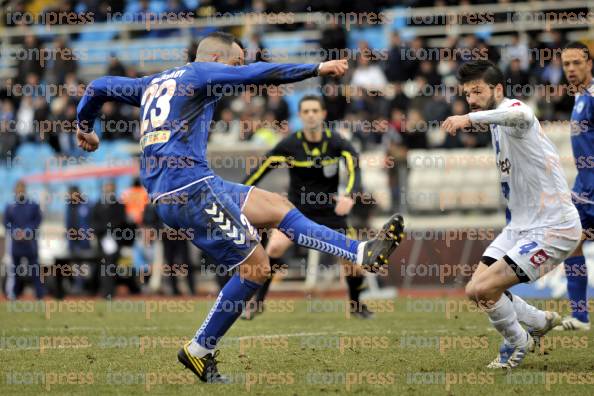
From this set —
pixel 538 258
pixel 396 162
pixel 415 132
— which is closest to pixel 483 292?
pixel 538 258

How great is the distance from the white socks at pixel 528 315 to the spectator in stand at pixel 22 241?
551 inches

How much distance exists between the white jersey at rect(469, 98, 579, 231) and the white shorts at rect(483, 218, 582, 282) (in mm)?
62

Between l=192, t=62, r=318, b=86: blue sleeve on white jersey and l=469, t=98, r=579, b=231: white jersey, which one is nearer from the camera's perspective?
A: l=192, t=62, r=318, b=86: blue sleeve on white jersey

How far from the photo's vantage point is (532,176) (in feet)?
26.8

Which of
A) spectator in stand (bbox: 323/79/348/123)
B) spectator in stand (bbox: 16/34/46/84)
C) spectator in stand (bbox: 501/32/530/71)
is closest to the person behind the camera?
spectator in stand (bbox: 501/32/530/71)

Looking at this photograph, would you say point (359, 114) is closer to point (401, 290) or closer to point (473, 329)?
point (401, 290)

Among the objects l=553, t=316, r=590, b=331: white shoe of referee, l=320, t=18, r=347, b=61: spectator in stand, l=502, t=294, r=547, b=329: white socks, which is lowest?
l=553, t=316, r=590, b=331: white shoe of referee

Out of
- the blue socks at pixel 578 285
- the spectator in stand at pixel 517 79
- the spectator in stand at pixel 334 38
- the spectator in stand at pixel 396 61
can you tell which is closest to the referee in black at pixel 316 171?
the blue socks at pixel 578 285

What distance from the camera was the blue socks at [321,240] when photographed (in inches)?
310

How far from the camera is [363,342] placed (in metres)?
Answer: 10.5

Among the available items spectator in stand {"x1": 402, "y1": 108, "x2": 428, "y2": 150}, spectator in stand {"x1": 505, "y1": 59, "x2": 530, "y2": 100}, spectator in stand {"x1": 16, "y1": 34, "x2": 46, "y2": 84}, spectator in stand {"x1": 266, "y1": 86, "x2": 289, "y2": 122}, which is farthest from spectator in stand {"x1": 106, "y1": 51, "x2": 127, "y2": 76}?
spectator in stand {"x1": 505, "y1": 59, "x2": 530, "y2": 100}

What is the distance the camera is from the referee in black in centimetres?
1357

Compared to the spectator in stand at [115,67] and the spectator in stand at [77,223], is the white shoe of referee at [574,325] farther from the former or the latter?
the spectator in stand at [115,67]

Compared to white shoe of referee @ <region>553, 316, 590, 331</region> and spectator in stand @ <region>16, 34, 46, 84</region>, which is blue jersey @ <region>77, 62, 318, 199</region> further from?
spectator in stand @ <region>16, 34, 46, 84</region>
